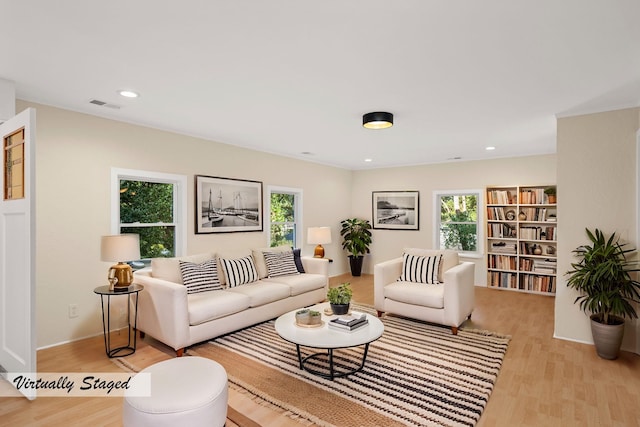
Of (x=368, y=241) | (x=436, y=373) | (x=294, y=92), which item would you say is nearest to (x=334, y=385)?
(x=436, y=373)

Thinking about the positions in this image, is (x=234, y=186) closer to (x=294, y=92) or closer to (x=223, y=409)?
(x=294, y=92)

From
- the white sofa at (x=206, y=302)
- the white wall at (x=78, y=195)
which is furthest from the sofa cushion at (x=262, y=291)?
the white wall at (x=78, y=195)

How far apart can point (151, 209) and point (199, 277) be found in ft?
3.56

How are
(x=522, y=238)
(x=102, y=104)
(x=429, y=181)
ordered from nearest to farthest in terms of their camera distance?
(x=102, y=104), (x=522, y=238), (x=429, y=181)

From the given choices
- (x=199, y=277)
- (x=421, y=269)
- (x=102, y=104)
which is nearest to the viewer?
(x=102, y=104)

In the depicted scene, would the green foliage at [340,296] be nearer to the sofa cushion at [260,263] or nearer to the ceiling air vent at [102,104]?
the sofa cushion at [260,263]

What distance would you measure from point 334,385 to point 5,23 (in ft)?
10.2

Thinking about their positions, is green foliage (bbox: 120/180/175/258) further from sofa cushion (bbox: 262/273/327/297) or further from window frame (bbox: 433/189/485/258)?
window frame (bbox: 433/189/485/258)

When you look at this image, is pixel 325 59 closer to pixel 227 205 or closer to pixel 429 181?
pixel 227 205

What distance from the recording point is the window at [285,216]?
584 centimetres

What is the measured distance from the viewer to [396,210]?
23.5 feet

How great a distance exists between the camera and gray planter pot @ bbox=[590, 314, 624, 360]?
3043 mm

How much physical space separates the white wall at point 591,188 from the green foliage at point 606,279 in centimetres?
13

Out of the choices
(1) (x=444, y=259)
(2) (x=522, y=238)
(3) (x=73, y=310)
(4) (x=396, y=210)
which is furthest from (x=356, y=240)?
(3) (x=73, y=310)
